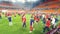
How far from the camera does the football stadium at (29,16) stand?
2.52 meters

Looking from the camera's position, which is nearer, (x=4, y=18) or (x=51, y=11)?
(x=4, y=18)

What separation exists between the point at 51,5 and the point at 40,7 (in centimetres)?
18

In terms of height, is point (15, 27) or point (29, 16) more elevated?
point (29, 16)

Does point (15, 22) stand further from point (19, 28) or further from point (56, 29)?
point (56, 29)

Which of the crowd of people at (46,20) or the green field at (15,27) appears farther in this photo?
the crowd of people at (46,20)

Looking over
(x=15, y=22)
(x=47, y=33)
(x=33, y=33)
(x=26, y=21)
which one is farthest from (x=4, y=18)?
(x=47, y=33)

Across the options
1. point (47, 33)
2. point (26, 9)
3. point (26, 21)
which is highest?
point (26, 9)

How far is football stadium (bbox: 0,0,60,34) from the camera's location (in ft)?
8.25

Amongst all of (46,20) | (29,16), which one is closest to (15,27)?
(29,16)

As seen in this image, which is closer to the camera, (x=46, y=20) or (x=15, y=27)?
(x=15, y=27)

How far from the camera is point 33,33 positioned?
8.58 feet

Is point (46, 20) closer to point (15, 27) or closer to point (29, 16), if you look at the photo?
point (29, 16)

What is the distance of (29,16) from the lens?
2590 mm

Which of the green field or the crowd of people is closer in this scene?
the green field
